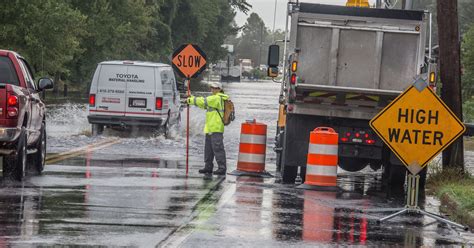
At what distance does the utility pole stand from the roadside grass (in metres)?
0.40

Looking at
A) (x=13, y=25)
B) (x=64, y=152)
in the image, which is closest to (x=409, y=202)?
(x=64, y=152)

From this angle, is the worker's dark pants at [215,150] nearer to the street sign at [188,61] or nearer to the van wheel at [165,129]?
the street sign at [188,61]

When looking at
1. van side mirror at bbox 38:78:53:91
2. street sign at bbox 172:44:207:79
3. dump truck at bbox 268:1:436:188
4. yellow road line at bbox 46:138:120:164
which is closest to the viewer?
van side mirror at bbox 38:78:53:91

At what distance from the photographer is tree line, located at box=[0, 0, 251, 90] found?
47406 mm

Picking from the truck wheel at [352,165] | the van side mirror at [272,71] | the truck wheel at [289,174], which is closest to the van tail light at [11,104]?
the truck wheel at [289,174]

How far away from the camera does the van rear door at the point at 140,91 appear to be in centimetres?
3103

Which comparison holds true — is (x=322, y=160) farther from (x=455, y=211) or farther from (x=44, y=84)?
(x=44, y=84)

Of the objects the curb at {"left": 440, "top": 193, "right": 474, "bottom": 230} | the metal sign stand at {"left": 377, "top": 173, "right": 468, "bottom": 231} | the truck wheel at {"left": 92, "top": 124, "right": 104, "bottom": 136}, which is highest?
the metal sign stand at {"left": 377, "top": 173, "right": 468, "bottom": 231}

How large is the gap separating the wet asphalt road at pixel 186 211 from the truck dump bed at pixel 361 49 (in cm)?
181

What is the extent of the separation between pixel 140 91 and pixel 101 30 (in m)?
36.0

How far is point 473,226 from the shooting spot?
15.0 m

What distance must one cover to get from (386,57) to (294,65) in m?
1.53

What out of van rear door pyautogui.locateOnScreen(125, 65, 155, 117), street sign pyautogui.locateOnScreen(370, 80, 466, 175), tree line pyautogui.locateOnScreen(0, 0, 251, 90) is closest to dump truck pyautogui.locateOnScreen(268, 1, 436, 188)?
street sign pyautogui.locateOnScreen(370, 80, 466, 175)

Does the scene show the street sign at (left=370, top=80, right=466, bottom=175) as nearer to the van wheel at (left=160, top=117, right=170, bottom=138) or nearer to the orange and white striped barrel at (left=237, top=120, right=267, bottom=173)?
the orange and white striped barrel at (left=237, top=120, right=267, bottom=173)
